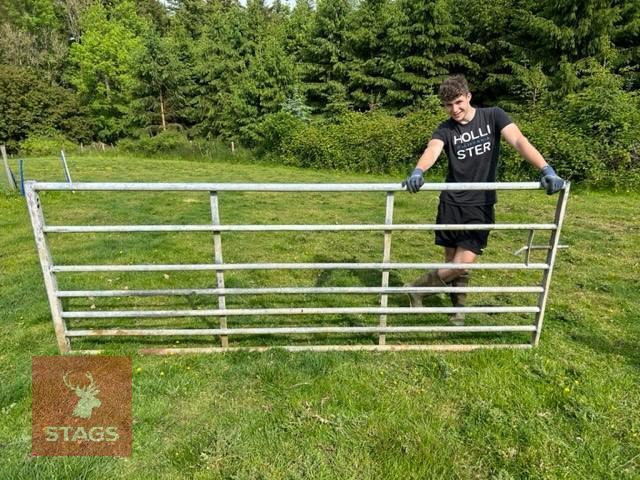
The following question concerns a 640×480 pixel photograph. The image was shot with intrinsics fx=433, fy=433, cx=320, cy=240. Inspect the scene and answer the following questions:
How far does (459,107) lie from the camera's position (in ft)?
11.1

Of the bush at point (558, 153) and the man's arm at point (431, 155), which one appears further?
the bush at point (558, 153)

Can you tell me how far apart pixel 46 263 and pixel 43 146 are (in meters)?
38.3

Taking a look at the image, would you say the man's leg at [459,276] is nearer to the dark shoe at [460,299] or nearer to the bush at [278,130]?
the dark shoe at [460,299]

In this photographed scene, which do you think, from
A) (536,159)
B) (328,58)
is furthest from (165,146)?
(536,159)

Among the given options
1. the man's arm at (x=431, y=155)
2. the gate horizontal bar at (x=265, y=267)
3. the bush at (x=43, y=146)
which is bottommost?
the bush at (x=43, y=146)

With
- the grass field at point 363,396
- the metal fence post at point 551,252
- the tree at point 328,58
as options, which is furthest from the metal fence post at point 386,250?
the tree at point 328,58

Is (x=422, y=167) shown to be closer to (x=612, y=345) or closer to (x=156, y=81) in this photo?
(x=612, y=345)

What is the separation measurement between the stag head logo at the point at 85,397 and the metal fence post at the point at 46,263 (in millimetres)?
393

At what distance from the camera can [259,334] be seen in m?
3.74

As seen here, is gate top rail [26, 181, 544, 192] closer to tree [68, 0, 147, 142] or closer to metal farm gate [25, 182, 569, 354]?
metal farm gate [25, 182, 569, 354]

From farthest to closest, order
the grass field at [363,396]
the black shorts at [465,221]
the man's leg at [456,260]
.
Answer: the man's leg at [456,260] → the black shorts at [465,221] → the grass field at [363,396]

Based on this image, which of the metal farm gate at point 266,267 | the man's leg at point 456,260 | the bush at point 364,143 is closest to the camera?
the metal farm gate at point 266,267

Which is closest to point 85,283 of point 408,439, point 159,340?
point 159,340

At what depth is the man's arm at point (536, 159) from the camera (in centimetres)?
301
